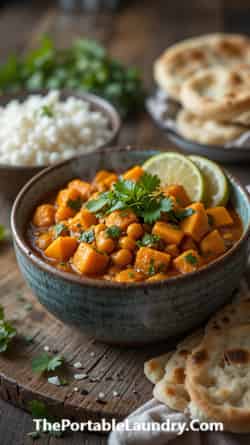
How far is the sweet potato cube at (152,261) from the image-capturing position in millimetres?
3004

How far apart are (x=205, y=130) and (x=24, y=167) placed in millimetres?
1394

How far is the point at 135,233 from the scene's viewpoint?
3.14 m

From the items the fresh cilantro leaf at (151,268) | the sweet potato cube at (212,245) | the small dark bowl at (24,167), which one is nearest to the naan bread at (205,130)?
the small dark bowl at (24,167)

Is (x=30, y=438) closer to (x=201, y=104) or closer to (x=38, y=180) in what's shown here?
(x=38, y=180)

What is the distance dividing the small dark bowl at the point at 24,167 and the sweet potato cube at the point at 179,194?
1.08 metres

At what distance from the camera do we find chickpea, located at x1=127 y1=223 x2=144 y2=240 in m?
3.14

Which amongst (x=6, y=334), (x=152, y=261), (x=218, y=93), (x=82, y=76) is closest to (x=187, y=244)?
(x=152, y=261)

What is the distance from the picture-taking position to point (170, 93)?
5.16 m

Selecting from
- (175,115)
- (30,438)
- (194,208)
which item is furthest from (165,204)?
(175,115)

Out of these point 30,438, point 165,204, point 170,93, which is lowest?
point 30,438

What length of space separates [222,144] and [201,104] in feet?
1.10

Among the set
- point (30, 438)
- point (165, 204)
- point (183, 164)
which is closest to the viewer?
point (30, 438)

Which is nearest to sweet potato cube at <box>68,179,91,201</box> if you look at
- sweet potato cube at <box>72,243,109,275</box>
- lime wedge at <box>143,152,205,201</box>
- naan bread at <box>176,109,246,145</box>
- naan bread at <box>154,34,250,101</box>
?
lime wedge at <box>143,152,205,201</box>

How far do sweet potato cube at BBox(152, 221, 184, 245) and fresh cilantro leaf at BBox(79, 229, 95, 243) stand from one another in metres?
0.31
